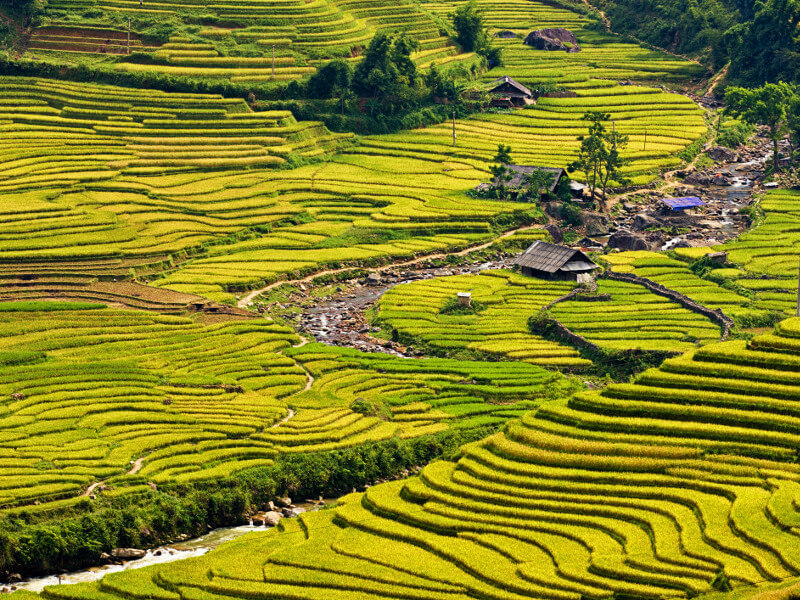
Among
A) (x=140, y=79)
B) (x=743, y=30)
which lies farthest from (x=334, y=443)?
(x=743, y=30)

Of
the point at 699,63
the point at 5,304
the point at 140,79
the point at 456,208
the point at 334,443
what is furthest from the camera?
the point at 699,63

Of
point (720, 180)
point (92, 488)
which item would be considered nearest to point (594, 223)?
point (720, 180)

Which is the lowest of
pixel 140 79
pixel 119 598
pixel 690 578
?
pixel 119 598

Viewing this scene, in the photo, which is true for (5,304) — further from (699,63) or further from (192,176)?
(699,63)

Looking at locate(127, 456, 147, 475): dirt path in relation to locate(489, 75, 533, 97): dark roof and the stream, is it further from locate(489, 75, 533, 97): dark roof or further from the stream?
locate(489, 75, 533, 97): dark roof

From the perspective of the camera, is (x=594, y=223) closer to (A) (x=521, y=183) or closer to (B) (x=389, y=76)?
(A) (x=521, y=183)

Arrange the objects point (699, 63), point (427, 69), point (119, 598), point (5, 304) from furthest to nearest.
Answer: point (699, 63) < point (427, 69) < point (5, 304) < point (119, 598)

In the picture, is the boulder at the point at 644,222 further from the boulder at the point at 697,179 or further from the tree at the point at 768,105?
the tree at the point at 768,105
